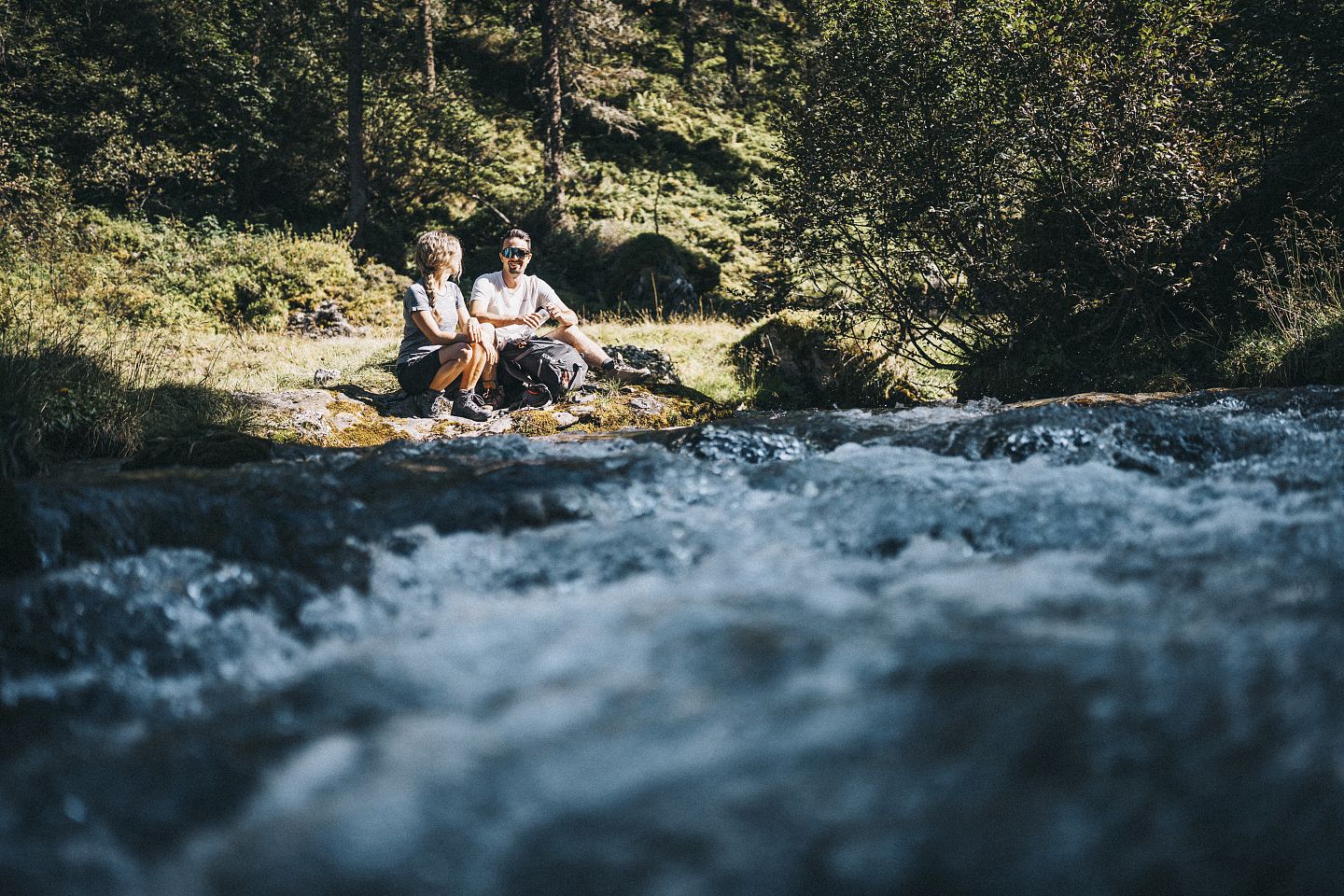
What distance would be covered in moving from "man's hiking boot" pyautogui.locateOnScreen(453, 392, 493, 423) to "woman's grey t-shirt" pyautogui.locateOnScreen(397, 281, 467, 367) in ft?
1.55

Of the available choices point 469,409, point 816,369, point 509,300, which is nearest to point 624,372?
point 509,300

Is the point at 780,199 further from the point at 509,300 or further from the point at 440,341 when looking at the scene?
the point at 440,341

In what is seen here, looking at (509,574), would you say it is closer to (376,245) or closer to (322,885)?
(322,885)

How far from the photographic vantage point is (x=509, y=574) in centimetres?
312

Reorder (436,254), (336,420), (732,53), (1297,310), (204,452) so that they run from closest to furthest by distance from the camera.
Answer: (204,452), (336,420), (436,254), (1297,310), (732,53)

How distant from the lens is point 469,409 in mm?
7516

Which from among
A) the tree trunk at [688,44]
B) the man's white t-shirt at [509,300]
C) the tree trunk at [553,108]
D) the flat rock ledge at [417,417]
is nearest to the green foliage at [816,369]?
the flat rock ledge at [417,417]

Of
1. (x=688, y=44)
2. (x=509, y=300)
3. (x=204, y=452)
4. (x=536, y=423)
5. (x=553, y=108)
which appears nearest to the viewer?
(x=204, y=452)

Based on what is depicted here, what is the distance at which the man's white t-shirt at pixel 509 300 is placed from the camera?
782cm

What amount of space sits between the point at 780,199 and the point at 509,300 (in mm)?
3795

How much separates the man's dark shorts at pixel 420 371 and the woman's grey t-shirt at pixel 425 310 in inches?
1.2

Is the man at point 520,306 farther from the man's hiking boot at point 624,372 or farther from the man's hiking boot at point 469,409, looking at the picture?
the man's hiking boot at point 469,409

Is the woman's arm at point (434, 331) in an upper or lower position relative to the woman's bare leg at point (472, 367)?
upper

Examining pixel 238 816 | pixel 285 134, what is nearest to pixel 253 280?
pixel 285 134
